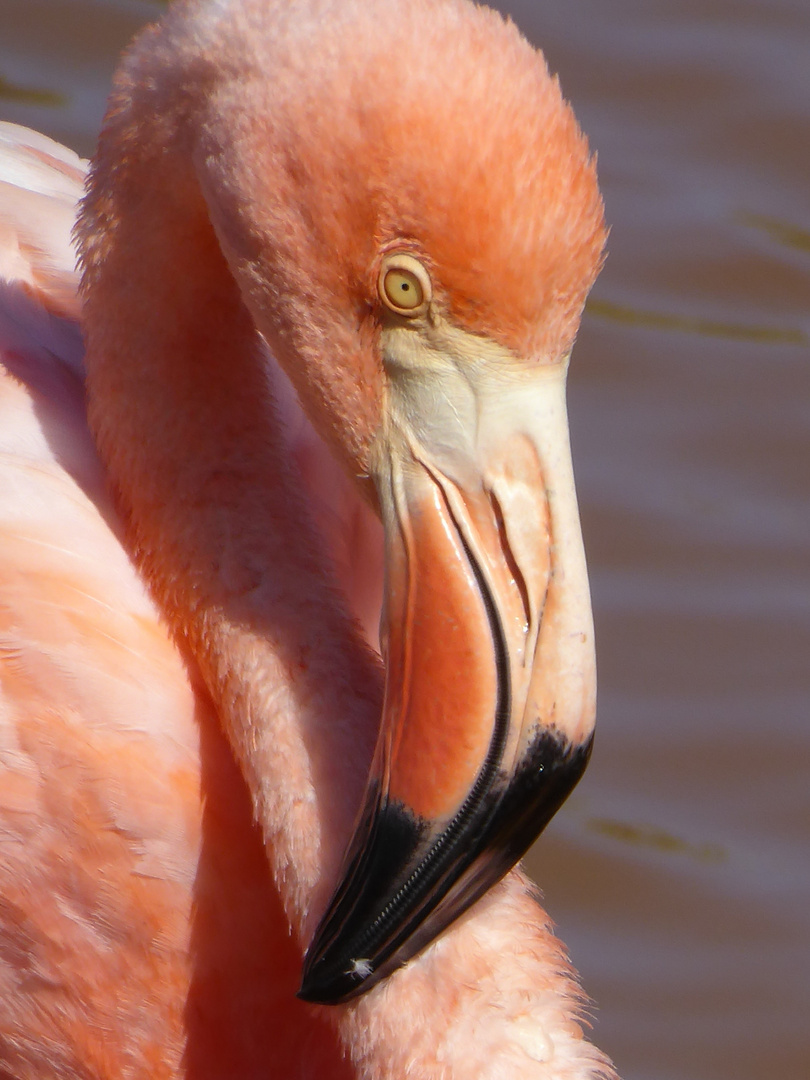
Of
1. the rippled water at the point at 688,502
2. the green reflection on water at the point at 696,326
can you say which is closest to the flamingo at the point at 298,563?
the rippled water at the point at 688,502

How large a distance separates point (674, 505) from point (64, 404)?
2.14 m

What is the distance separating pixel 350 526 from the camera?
115 inches

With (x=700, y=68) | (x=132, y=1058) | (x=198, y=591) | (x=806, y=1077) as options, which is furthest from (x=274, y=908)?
(x=700, y=68)

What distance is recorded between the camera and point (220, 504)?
8.82ft

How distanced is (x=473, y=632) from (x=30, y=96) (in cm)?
389

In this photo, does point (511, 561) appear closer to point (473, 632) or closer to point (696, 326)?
point (473, 632)

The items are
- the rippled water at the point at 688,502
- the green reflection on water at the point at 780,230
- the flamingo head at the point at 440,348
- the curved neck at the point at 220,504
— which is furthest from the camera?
the green reflection on water at the point at 780,230

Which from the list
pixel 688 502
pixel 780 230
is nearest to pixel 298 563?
pixel 688 502

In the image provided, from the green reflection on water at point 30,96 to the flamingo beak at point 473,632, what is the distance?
3.62 metres

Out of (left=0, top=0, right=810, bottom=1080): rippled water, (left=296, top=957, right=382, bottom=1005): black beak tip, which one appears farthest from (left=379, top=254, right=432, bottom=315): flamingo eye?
(left=0, top=0, right=810, bottom=1080): rippled water

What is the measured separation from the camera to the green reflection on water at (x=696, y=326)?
199 inches

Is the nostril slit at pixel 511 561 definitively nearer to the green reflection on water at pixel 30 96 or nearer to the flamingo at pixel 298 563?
the flamingo at pixel 298 563

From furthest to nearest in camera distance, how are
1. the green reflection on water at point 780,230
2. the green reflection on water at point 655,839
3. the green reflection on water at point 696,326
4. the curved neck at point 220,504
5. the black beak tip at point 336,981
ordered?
the green reflection on water at point 780,230 < the green reflection on water at point 696,326 < the green reflection on water at point 655,839 < the curved neck at point 220,504 < the black beak tip at point 336,981

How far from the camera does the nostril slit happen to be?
2.19m
